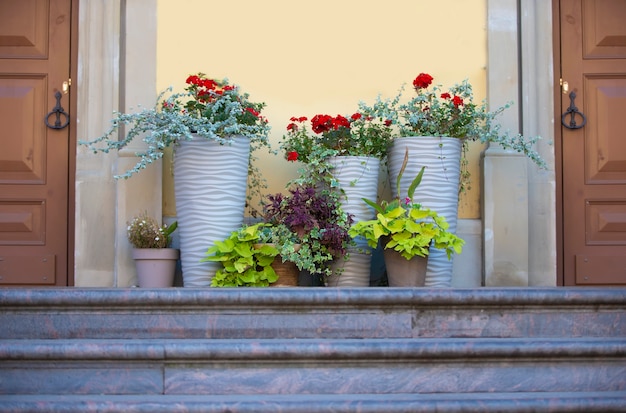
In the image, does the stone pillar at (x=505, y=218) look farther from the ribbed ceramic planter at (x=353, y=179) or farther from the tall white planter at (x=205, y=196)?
the tall white planter at (x=205, y=196)

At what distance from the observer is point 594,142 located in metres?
4.49

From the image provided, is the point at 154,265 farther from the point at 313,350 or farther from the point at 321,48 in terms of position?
the point at 321,48

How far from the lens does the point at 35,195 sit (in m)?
4.39

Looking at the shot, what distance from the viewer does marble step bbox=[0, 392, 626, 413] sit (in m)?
2.82

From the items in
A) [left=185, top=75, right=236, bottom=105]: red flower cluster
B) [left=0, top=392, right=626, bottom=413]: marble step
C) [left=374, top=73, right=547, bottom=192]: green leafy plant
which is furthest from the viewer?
[left=374, top=73, right=547, bottom=192]: green leafy plant

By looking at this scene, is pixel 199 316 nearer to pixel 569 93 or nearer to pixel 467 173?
pixel 467 173

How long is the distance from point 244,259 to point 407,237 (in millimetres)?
731

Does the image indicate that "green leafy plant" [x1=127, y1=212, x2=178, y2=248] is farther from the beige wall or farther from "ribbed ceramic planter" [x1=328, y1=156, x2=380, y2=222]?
"ribbed ceramic planter" [x1=328, y1=156, x2=380, y2=222]

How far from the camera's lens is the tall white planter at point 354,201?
4045mm

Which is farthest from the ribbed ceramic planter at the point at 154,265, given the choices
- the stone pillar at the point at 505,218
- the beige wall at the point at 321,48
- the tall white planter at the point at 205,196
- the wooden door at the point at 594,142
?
the wooden door at the point at 594,142

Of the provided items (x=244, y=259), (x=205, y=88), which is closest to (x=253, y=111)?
(x=205, y=88)

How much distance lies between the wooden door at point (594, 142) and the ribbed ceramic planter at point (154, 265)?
6.70 feet

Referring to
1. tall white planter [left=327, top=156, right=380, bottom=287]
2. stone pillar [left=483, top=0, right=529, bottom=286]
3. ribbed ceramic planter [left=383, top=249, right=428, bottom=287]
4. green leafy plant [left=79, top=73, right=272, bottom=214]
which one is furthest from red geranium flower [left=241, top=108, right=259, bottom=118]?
stone pillar [left=483, top=0, right=529, bottom=286]

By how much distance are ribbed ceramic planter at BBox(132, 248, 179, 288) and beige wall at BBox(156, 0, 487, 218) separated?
0.70m
